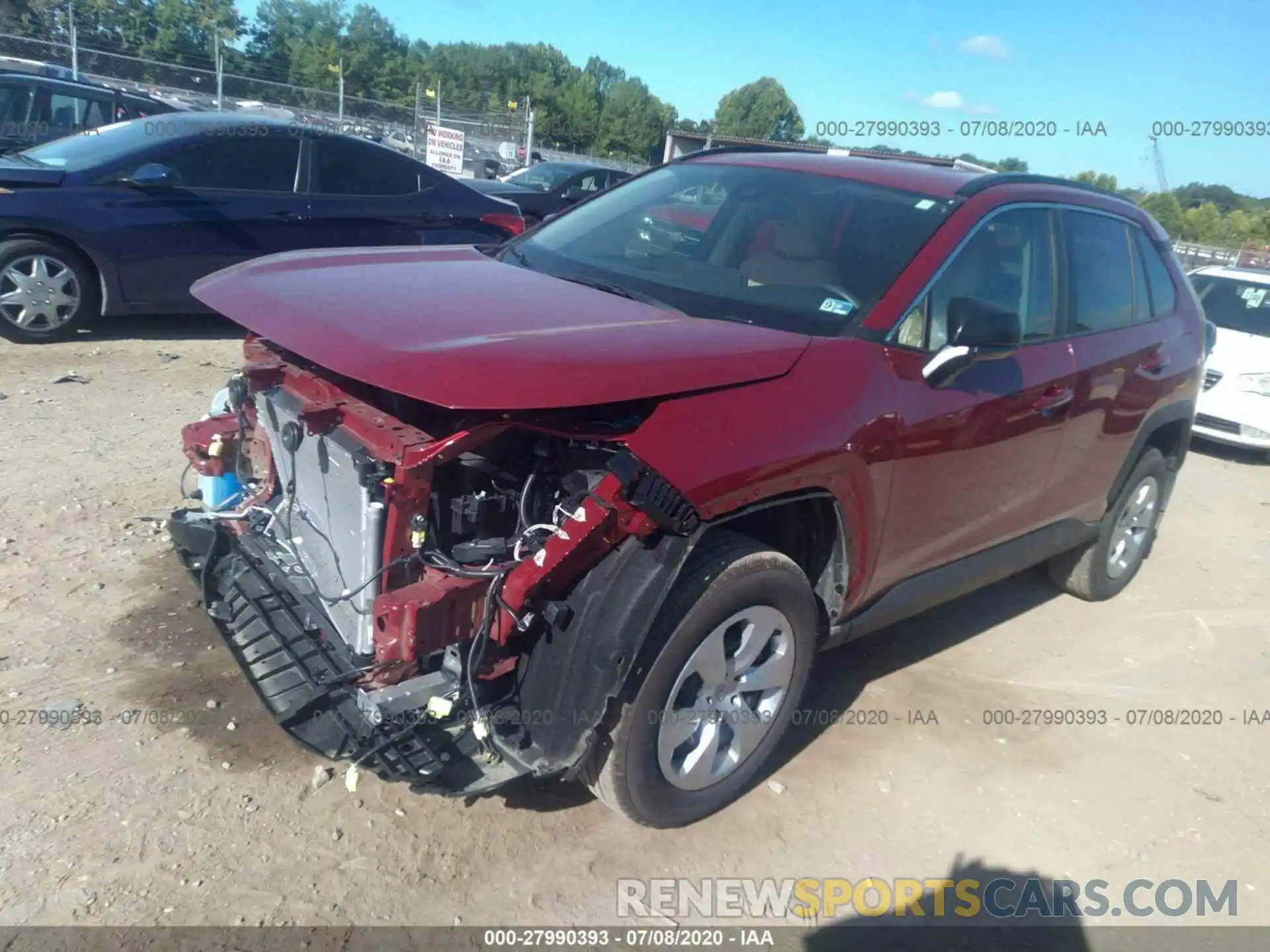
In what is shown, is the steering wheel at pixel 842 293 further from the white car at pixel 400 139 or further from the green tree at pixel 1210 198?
the green tree at pixel 1210 198

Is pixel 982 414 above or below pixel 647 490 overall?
above

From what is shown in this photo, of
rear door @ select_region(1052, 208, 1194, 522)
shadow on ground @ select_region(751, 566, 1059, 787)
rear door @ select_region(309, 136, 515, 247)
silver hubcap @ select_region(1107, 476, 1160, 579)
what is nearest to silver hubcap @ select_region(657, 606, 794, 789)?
shadow on ground @ select_region(751, 566, 1059, 787)

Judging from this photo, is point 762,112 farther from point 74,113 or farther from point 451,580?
point 451,580

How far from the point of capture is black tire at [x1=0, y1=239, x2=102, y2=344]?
664 cm

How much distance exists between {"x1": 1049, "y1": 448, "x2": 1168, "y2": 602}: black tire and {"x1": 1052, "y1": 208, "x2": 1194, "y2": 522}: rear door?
25 centimetres

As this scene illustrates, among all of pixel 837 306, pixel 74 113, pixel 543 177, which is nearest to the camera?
pixel 837 306

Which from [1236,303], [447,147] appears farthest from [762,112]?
[1236,303]

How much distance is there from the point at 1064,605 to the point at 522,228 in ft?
13.2

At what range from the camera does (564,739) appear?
8.36 ft

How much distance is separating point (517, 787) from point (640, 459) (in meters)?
1.29

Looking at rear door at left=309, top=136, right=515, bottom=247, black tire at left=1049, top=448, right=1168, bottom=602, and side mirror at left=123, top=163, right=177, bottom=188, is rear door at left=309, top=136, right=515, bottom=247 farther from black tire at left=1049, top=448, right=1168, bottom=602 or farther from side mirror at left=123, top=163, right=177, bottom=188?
black tire at left=1049, top=448, right=1168, bottom=602

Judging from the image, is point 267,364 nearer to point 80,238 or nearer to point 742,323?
point 742,323

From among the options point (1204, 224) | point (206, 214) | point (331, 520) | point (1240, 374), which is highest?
point (1204, 224)

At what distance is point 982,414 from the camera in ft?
11.1
